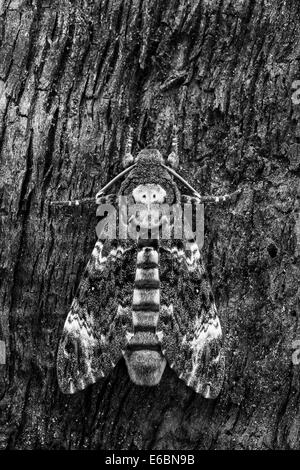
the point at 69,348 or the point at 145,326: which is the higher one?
the point at 145,326

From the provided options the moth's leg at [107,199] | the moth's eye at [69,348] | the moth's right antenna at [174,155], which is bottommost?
the moth's eye at [69,348]

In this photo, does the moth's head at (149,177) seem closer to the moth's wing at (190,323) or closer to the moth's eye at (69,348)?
the moth's wing at (190,323)

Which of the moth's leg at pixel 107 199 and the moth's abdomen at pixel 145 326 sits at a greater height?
the moth's leg at pixel 107 199

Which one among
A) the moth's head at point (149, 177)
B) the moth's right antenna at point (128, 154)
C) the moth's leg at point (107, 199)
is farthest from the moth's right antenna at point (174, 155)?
the moth's leg at point (107, 199)

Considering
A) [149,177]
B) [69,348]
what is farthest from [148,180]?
[69,348]

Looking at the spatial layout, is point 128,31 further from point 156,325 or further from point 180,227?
point 156,325

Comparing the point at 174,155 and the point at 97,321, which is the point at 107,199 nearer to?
the point at 174,155

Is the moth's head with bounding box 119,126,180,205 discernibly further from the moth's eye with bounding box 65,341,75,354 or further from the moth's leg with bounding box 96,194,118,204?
the moth's eye with bounding box 65,341,75,354

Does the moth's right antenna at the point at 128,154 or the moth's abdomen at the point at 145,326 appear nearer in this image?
the moth's abdomen at the point at 145,326
